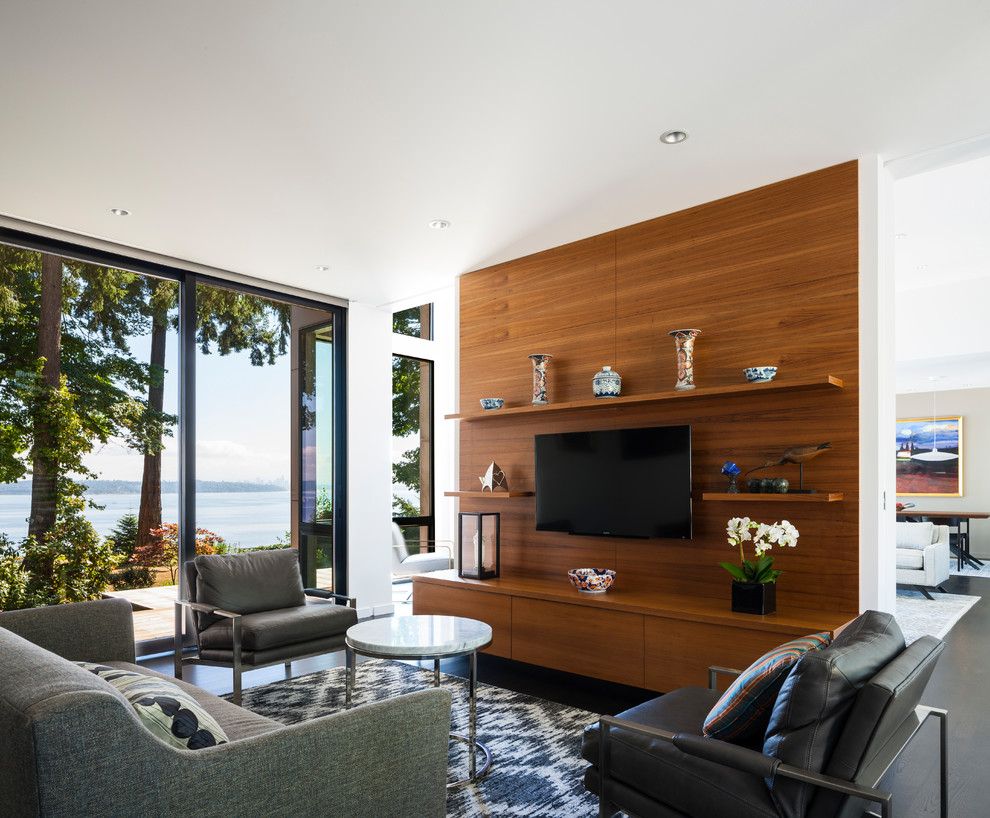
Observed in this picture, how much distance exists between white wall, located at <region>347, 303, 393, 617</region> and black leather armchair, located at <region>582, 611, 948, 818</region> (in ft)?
13.2

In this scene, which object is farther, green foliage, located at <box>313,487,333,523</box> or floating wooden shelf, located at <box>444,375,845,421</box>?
green foliage, located at <box>313,487,333,523</box>

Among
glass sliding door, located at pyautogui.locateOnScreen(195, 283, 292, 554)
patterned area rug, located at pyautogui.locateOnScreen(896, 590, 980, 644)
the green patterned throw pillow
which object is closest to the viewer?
the green patterned throw pillow

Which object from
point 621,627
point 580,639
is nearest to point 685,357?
point 621,627

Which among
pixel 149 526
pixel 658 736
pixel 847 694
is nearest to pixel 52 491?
pixel 149 526

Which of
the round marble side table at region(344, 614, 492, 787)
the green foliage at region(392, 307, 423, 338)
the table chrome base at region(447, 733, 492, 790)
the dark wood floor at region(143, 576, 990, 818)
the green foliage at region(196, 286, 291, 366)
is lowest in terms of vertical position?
the dark wood floor at region(143, 576, 990, 818)

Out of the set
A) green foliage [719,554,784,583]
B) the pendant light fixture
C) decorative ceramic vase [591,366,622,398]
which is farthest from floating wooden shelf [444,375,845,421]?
the pendant light fixture

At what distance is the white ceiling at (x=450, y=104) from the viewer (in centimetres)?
230

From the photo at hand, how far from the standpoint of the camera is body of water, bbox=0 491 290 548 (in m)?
4.01

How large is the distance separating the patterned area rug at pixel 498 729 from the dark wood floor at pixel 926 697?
17 cm

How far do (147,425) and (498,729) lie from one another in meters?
3.04

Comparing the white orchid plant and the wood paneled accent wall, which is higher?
the wood paneled accent wall

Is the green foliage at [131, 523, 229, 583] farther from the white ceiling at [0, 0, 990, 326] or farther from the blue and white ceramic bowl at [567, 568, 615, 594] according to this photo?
the blue and white ceramic bowl at [567, 568, 615, 594]

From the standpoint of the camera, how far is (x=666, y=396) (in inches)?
148

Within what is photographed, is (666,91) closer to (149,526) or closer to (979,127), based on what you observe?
(979,127)
